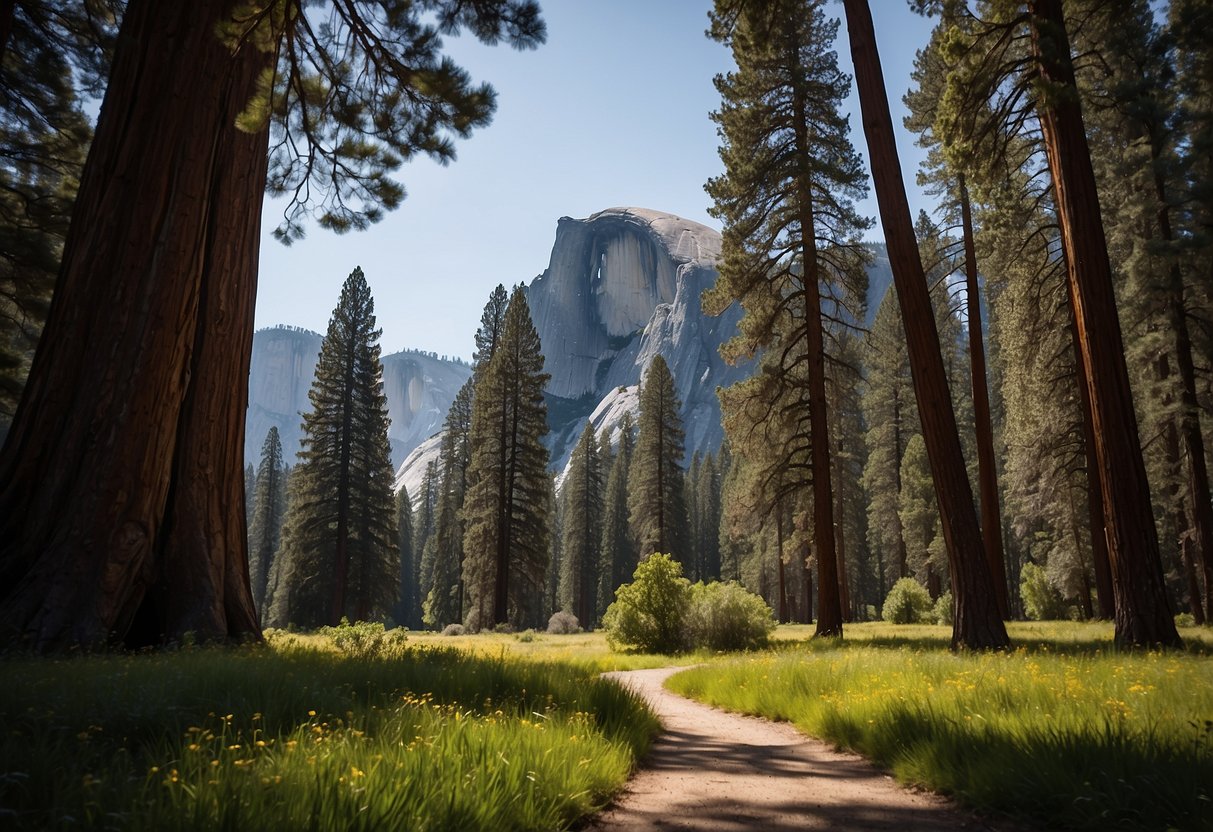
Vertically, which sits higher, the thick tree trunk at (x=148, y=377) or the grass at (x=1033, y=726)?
the thick tree trunk at (x=148, y=377)

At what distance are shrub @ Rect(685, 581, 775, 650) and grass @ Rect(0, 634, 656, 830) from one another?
1096 cm

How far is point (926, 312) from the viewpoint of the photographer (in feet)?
29.1

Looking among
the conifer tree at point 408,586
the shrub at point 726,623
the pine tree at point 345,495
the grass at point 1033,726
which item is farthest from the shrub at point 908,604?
the conifer tree at point 408,586

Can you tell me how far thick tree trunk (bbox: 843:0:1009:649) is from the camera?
28.1 feet

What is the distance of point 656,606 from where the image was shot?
16281 mm

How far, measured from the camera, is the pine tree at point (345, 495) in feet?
99.6

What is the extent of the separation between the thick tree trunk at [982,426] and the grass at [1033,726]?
929cm

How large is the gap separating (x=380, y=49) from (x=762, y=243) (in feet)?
35.7

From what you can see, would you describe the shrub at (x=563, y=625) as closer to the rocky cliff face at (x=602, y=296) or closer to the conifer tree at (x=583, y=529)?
the conifer tree at (x=583, y=529)

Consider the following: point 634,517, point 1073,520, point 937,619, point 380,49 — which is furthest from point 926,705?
point 634,517

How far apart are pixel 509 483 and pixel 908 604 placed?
19214 millimetres

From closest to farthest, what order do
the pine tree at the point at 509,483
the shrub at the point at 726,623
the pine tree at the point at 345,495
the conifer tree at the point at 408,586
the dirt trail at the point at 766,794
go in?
the dirt trail at the point at 766,794 < the shrub at the point at 726,623 < the pine tree at the point at 345,495 < the pine tree at the point at 509,483 < the conifer tree at the point at 408,586

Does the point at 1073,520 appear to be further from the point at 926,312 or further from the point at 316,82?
the point at 316,82

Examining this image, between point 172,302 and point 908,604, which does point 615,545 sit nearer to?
point 908,604
